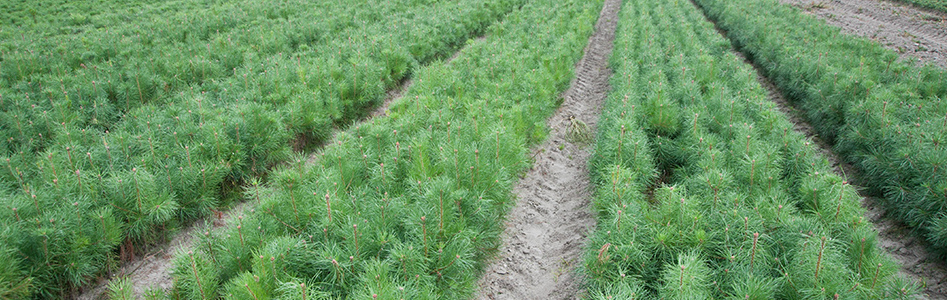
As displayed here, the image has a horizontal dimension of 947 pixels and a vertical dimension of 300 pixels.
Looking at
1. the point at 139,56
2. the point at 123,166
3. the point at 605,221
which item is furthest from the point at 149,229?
the point at 139,56

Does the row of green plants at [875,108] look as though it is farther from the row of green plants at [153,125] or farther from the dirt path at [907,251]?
the row of green plants at [153,125]

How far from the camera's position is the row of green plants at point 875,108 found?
4777mm

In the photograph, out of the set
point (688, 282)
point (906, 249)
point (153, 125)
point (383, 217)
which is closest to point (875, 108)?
point (906, 249)

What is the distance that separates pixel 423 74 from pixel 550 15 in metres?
7.38

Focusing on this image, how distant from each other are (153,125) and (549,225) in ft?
16.6

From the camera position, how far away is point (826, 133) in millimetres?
7098

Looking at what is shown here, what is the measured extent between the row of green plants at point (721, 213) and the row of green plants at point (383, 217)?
3.54ft

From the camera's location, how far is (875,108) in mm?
6215

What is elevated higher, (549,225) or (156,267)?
(156,267)

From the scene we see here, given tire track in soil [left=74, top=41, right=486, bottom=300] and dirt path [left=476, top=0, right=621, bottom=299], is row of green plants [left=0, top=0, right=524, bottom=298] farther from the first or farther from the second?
dirt path [left=476, top=0, right=621, bottom=299]

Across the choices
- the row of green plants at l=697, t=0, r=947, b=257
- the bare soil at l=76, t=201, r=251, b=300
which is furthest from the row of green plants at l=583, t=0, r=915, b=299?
the bare soil at l=76, t=201, r=251, b=300

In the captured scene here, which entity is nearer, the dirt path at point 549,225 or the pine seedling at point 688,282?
the pine seedling at point 688,282

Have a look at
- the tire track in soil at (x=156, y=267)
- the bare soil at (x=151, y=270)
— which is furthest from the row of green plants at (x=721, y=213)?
the bare soil at (x=151, y=270)

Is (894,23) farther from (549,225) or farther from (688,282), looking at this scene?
(688,282)
